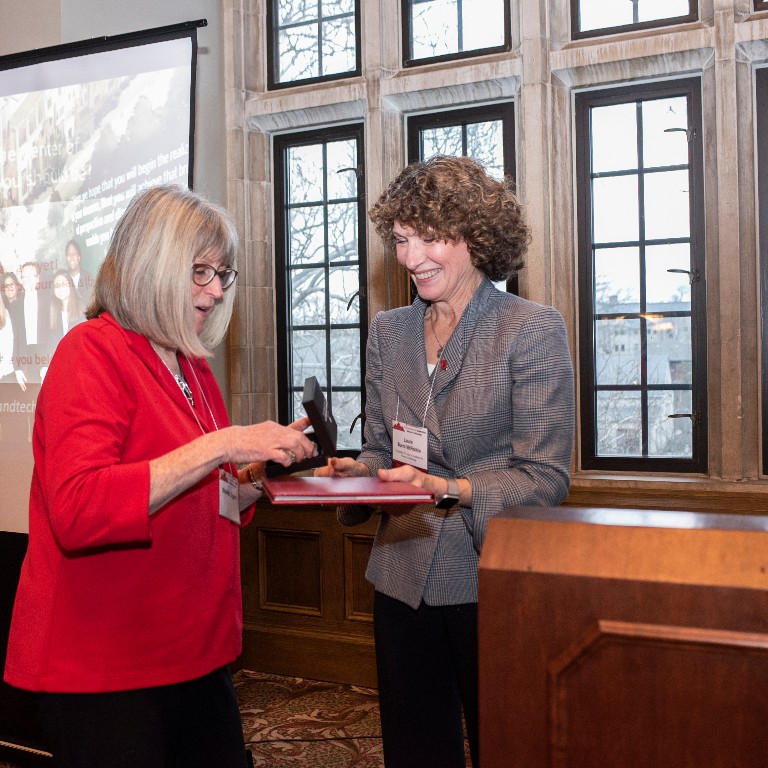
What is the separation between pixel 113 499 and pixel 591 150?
3.03 metres

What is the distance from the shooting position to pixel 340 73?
13.5 ft

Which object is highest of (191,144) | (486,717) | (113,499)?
(191,144)

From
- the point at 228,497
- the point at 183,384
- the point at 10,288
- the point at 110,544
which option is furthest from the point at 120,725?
the point at 10,288

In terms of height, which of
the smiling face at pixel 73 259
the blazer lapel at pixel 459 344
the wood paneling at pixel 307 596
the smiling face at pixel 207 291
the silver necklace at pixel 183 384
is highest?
the smiling face at pixel 73 259

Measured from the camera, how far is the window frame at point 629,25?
11.4ft

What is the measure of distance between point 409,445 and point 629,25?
266 centimetres

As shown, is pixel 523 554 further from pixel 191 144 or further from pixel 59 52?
pixel 59 52

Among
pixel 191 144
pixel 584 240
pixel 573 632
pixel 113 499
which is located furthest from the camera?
pixel 584 240

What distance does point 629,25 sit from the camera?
355 centimetres

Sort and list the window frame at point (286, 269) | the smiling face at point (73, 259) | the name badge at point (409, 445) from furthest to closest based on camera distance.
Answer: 1. the window frame at point (286, 269)
2. the smiling face at point (73, 259)
3. the name badge at point (409, 445)

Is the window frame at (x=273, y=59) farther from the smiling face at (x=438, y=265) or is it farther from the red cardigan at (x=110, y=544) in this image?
the red cardigan at (x=110, y=544)

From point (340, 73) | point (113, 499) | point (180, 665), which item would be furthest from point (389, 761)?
point (340, 73)

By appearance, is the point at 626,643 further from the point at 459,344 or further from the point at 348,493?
the point at 459,344

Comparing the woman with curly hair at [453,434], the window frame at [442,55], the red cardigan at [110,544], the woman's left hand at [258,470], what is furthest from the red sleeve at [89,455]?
the window frame at [442,55]
